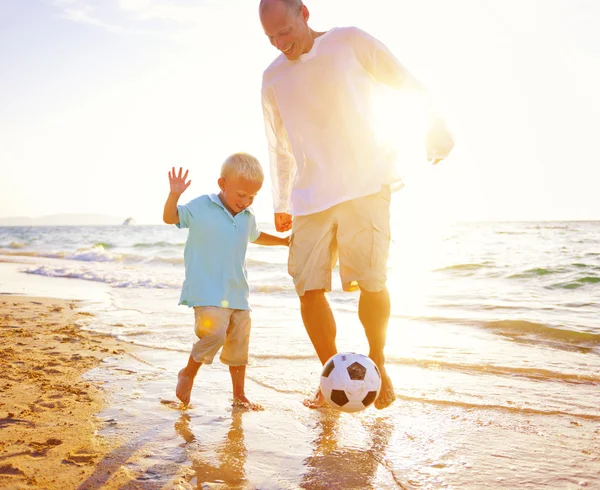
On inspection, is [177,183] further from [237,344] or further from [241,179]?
[237,344]

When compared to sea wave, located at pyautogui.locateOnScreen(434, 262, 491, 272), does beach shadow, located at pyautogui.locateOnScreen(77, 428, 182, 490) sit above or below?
below

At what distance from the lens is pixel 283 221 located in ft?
12.1

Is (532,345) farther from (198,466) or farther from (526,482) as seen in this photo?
(198,466)

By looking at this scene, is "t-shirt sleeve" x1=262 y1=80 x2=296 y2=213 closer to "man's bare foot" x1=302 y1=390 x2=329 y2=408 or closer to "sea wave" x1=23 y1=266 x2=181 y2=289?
"man's bare foot" x1=302 y1=390 x2=329 y2=408

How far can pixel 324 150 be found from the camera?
307cm

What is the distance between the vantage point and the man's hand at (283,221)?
3668mm

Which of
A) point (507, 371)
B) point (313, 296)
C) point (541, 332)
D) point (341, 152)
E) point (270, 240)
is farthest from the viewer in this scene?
point (541, 332)

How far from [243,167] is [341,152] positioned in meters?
0.57

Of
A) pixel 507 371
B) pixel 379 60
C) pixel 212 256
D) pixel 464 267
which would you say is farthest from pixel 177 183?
pixel 464 267

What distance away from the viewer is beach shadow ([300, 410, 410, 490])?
7.17 ft

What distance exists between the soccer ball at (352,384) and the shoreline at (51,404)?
1087mm

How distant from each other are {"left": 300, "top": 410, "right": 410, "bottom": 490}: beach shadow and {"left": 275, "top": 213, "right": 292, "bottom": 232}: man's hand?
1371 millimetres

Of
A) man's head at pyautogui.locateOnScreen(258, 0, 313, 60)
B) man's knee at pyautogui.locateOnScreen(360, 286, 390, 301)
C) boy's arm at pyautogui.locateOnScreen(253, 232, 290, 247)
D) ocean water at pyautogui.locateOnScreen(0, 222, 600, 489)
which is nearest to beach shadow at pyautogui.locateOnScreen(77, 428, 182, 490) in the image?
ocean water at pyautogui.locateOnScreen(0, 222, 600, 489)

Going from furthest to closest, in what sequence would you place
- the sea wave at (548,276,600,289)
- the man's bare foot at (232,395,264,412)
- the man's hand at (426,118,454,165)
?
the sea wave at (548,276,600,289) < the man's bare foot at (232,395,264,412) < the man's hand at (426,118,454,165)
